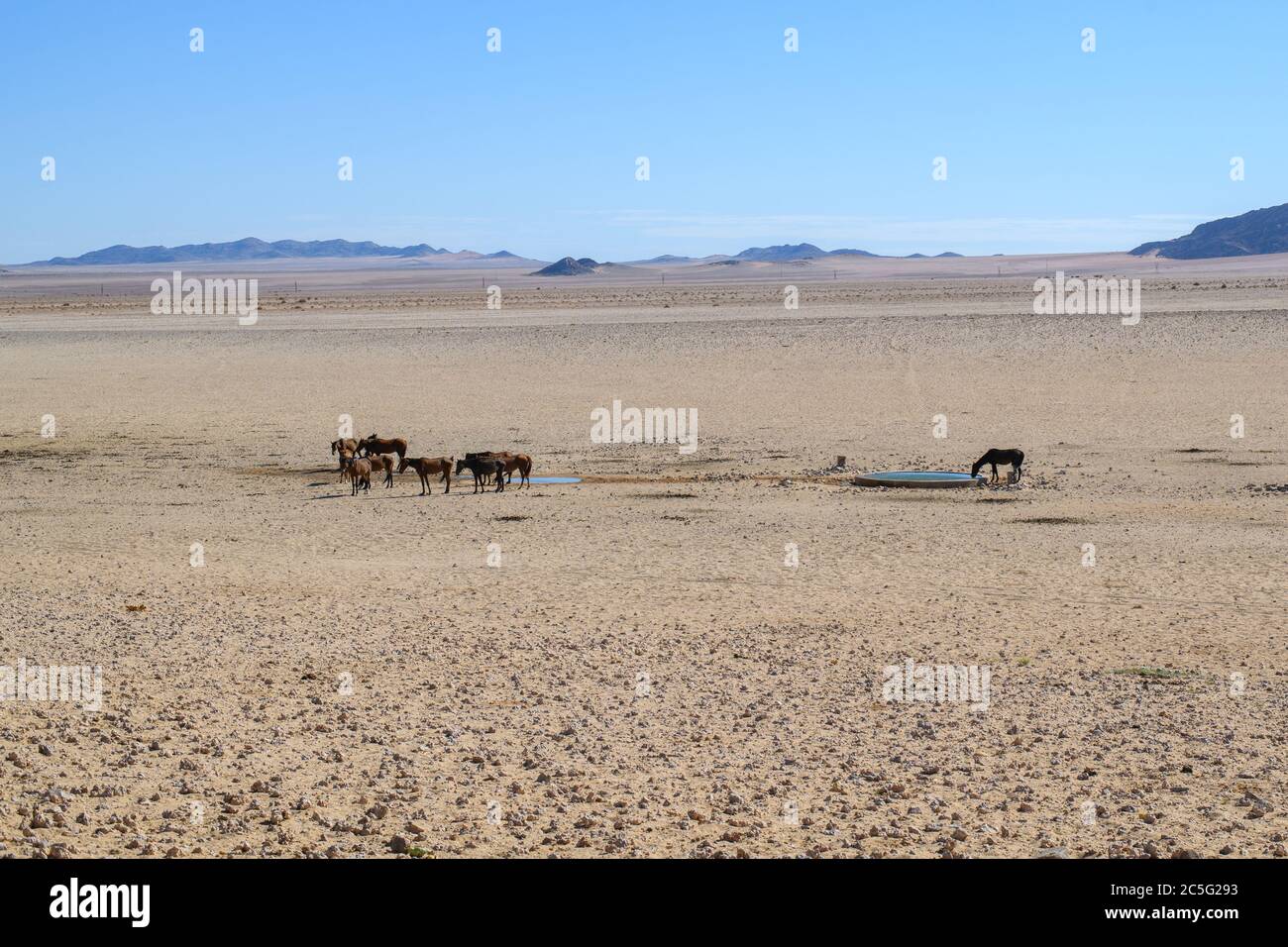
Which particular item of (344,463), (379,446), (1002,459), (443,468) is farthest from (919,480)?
(379,446)

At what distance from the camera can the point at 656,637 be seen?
11.1 metres

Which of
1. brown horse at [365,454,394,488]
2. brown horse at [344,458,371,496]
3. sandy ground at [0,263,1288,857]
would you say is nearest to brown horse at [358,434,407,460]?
sandy ground at [0,263,1288,857]

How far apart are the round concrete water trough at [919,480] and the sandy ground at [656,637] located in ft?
1.55

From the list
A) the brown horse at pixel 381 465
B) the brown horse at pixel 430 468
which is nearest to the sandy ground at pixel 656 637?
the brown horse at pixel 381 465

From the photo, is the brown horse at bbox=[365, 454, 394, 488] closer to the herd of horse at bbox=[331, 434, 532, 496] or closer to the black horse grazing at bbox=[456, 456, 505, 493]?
the herd of horse at bbox=[331, 434, 532, 496]

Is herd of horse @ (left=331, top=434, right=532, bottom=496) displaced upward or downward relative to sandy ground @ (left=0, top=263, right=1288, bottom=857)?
upward

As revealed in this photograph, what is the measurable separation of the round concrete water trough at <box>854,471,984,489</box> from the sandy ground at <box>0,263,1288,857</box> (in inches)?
18.6

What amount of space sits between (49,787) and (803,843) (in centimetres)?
375

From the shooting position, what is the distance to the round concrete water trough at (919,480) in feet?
64.9

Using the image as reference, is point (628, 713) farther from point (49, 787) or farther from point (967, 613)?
point (967, 613)

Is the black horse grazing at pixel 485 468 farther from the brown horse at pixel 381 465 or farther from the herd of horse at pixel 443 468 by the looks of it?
the brown horse at pixel 381 465

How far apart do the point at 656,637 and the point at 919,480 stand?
9.52 meters

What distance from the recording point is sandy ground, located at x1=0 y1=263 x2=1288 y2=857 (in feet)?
23.1

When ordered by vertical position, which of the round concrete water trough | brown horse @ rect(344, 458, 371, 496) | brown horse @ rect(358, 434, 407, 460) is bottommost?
the round concrete water trough
